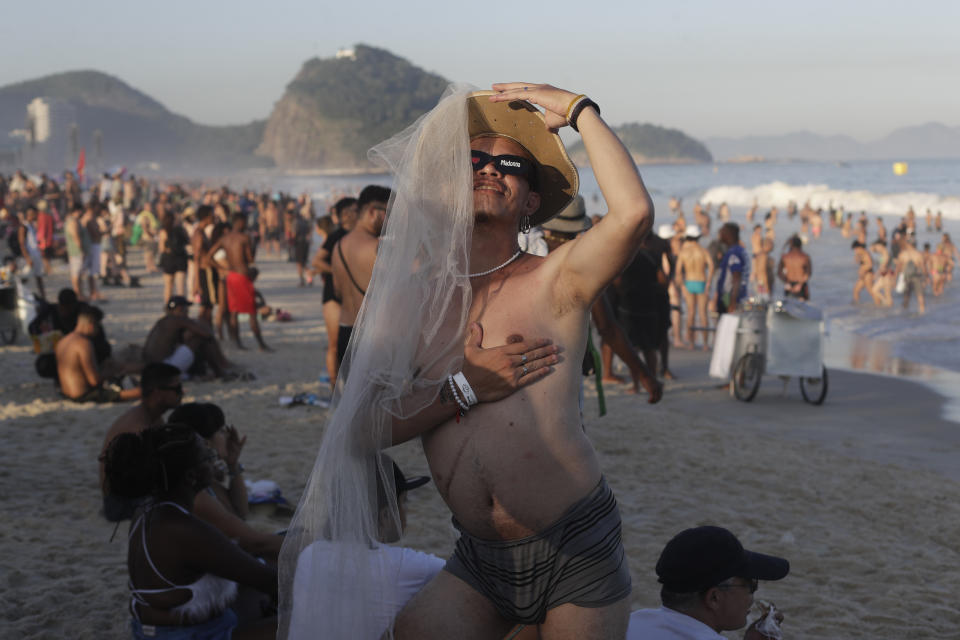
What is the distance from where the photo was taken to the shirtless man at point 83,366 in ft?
27.3

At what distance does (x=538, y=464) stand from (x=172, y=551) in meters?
1.65

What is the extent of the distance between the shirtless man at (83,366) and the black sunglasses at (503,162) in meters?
6.86

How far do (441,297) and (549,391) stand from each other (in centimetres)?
35

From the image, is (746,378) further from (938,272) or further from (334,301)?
(938,272)

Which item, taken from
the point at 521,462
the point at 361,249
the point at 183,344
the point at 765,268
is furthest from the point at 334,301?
the point at 765,268

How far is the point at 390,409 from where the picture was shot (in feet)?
7.41

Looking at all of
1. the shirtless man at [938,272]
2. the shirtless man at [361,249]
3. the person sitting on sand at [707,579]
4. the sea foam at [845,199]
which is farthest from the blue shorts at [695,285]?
the sea foam at [845,199]

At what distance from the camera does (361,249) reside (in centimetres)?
582

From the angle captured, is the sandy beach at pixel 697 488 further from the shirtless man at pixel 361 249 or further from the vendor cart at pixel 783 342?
the shirtless man at pixel 361 249

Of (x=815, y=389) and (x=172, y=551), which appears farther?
(x=815, y=389)

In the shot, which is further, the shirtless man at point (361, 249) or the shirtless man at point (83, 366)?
the shirtless man at point (83, 366)

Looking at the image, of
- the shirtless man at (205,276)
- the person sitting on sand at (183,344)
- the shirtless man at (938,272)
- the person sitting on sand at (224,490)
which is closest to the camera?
the person sitting on sand at (224,490)

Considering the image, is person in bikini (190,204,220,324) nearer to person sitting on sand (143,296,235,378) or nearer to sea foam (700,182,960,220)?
person sitting on sand (143,296,235,378)

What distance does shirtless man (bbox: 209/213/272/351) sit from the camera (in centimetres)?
1108
